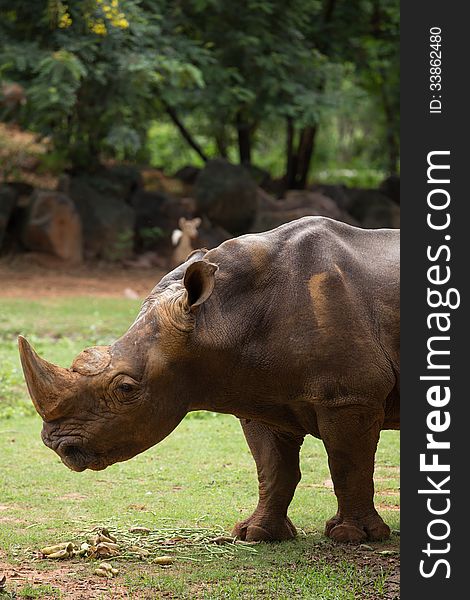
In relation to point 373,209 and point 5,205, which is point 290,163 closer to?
point 373,209

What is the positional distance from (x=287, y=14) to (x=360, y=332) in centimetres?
1721

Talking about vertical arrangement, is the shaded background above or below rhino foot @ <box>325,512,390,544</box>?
above

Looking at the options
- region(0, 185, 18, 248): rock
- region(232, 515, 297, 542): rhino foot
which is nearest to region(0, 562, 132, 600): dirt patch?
region(232, 515, 297, 542): rhino foot

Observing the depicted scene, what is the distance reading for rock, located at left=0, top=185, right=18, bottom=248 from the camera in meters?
20.6

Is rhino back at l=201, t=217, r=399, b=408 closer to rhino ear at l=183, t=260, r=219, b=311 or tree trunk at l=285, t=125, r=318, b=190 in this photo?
rhino ear at l=183, t=260, r=219, b=311

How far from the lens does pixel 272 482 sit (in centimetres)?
673

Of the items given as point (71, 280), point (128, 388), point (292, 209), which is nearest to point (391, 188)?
point (292, 209)

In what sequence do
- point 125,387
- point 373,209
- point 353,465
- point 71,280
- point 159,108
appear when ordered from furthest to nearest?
point 373,209, point 159,108, point 71,280, point 353,465, point 125,387

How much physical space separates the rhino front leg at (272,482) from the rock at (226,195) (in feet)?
52.2

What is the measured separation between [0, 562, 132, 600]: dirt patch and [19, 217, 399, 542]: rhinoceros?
0.55 m

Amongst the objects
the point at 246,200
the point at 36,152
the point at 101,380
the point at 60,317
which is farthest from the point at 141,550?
the point at 36,152

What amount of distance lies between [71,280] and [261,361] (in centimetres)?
1446

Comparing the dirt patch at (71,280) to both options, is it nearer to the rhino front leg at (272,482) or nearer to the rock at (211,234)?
the rock at (211,234)

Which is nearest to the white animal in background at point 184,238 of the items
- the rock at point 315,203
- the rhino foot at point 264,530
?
the rock at point 315,203
